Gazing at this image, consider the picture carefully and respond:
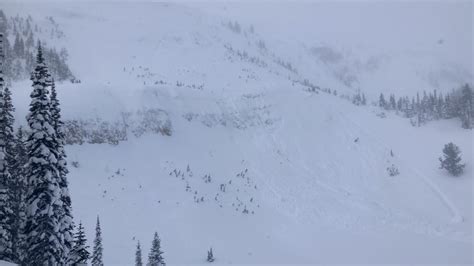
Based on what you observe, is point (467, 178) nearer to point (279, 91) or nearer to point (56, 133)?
point (279, 91)

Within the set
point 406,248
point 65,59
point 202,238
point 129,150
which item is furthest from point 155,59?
point 406,248

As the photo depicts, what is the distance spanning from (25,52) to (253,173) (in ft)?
134

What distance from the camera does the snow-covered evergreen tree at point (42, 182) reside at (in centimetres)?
1623

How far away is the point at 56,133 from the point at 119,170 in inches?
689

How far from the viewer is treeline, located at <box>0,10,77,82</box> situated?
55.5m

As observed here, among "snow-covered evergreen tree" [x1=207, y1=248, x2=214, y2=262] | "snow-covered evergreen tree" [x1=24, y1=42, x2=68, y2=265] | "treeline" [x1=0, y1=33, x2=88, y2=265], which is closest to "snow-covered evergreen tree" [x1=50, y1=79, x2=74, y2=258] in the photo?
"treeline" [x1=0, y1=33, x2=88, y2=265]

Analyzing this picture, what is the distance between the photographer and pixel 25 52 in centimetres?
6044

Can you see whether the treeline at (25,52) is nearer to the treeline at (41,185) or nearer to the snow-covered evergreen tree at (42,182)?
the treeline at (41,185)

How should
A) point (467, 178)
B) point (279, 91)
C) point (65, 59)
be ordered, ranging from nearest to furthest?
point (467, 178)
point (279, 91)
point (65, 59)

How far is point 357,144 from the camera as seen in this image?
155 ft

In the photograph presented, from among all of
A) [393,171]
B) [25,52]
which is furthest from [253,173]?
[25,52]

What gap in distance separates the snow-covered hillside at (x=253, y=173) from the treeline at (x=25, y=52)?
3.71 meters

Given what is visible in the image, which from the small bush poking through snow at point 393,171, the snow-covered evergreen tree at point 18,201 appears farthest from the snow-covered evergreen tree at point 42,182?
the small bush poking through snow at point 393,171

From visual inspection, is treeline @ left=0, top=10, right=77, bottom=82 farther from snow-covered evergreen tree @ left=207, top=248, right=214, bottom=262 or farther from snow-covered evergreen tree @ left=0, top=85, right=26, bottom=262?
snow-covered evergreen tree @ left=207, top=248, right=214, bottom=262
